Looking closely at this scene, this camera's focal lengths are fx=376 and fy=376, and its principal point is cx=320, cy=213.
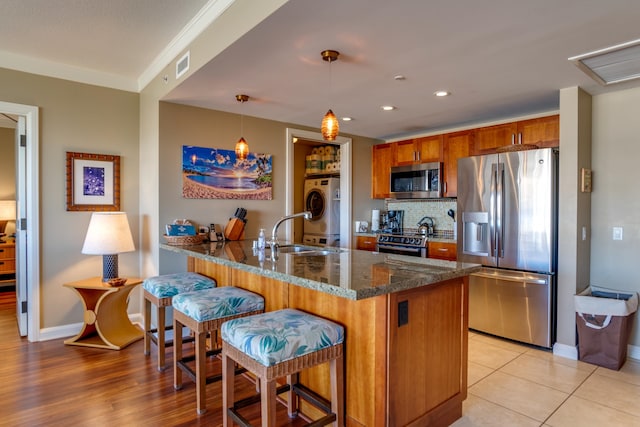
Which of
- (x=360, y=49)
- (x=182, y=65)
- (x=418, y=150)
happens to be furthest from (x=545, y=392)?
(x=182, y=65)

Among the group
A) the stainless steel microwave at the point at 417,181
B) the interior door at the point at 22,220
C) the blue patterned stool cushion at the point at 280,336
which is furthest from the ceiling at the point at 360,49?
the blue patterned stool cushion at the point at 280,336

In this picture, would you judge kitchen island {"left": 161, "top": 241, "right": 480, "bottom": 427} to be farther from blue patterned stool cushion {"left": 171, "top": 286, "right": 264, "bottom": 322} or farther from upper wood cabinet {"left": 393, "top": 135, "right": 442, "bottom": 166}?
upper wood cabinet {"left": 393, "top": 135, "right": 442, "bottom": 166}

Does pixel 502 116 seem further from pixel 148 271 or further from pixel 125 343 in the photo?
pixel 125 343

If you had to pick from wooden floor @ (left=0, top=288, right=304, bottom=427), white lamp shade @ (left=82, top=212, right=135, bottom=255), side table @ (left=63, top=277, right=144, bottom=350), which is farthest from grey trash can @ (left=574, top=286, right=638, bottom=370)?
white lamp shade @ (left=82, top=212, right=135, bottom=255)

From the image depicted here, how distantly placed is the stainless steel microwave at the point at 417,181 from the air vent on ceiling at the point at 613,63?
1.85m

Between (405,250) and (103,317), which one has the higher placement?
(405,250)

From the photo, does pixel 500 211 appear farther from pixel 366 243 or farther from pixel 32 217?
pixel 32 217

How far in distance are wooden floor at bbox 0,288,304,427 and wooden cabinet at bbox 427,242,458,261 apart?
252 centimetres

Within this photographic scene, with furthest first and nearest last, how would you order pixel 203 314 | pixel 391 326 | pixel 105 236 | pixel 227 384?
1. pixel 105 236
2. pixel 203 314
3. pixel 227 384
4. pixel 391 326

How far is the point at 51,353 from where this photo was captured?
316 centimetres

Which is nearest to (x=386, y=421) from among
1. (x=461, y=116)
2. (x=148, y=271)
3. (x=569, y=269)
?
(x=569, y=269)

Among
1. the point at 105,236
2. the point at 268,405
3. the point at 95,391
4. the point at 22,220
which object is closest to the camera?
the point at 268,405

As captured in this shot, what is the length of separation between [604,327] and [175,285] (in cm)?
335

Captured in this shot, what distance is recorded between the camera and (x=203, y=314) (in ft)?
7.20
